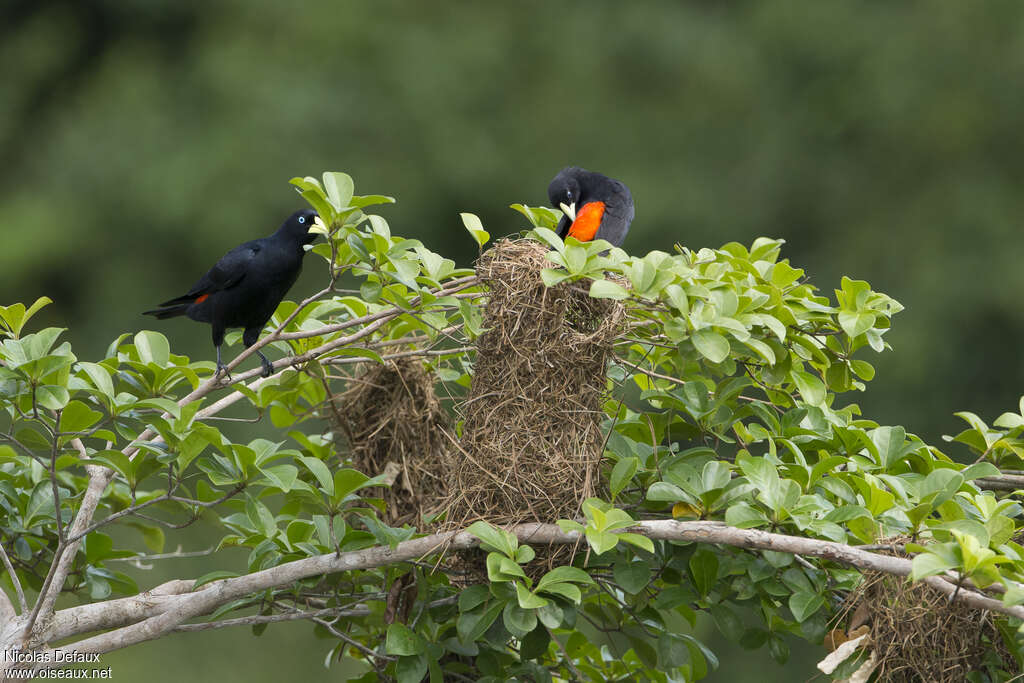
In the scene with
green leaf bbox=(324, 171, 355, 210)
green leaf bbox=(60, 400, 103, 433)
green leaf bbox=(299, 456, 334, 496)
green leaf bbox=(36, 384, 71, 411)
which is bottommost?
green leaf bbox=(299, 456, 334, 496)

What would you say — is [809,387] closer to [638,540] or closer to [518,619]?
[638,540]

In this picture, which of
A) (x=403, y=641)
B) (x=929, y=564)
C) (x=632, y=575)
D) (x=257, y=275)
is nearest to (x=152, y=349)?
(x=257, y=275)

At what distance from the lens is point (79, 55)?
7145 millimetres

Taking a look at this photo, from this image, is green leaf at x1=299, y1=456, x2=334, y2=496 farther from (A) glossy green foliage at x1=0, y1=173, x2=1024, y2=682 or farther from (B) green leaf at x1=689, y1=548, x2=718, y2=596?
(B) green leaf at x1=689, y1=548, x2=718, y2=596

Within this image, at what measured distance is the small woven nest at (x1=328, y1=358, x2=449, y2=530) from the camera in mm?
A: 2447

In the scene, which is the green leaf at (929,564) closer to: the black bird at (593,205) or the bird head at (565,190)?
the black bird at (593,205)

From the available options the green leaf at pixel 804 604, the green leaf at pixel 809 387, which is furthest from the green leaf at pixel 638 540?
the green leaf at pixel 809 387

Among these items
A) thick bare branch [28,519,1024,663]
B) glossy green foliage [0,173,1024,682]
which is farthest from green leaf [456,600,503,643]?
thick bare branch [28,519,1024,663]

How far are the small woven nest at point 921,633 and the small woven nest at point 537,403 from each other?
0.53 meters

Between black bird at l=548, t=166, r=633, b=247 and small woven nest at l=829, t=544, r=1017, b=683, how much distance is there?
1239 mm

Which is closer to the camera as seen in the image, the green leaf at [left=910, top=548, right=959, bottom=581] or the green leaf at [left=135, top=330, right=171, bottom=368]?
the green leaf at [left=910, top=548, right=959, bottom=581]

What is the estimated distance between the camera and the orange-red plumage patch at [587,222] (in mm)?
2666

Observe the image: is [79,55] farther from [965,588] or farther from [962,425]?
[965,588]

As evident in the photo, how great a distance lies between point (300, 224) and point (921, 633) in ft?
5.48
